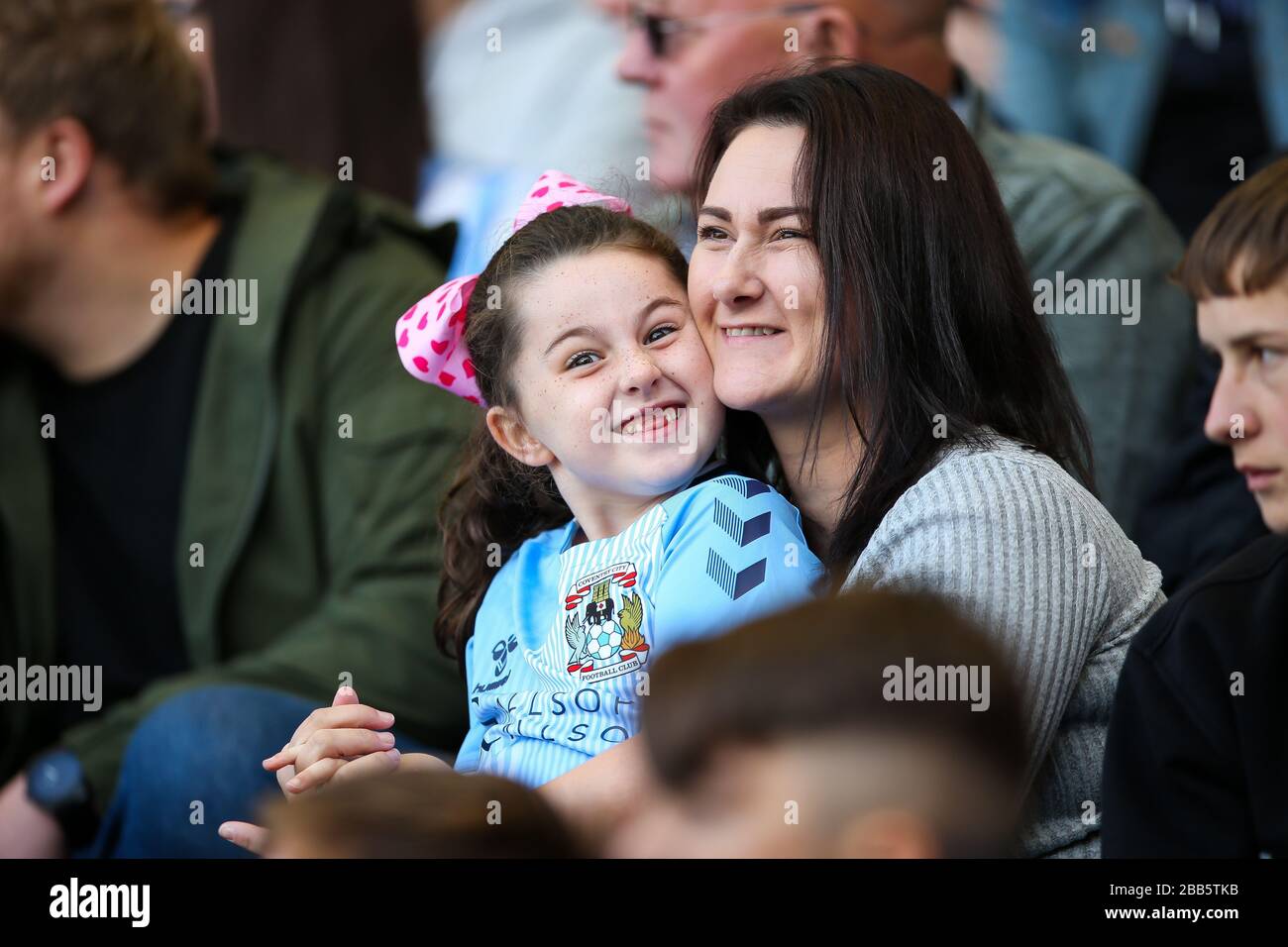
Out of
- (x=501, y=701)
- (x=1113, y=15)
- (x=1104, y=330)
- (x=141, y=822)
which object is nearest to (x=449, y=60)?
(x=1113, y=15)

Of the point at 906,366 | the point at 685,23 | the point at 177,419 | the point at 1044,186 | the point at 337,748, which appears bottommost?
the point at 337,748

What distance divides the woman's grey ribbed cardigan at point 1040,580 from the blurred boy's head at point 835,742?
44 centimetres

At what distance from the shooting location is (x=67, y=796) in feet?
8.08

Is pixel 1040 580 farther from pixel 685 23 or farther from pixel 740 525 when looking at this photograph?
pixel 685 23

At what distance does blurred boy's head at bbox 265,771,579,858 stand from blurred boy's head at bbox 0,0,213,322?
1.98 metres

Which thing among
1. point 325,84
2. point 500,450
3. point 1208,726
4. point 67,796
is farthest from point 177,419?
point 1208,726

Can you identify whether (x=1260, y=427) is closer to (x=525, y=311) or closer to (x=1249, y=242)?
(x=1249, y=242)

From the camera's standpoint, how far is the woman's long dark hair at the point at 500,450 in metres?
1.85

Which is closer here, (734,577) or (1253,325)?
(734,577)

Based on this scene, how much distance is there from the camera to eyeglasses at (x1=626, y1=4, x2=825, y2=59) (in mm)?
2635

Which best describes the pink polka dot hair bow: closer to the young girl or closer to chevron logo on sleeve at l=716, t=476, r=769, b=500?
the young girl

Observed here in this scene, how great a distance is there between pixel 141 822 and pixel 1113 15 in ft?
8.01

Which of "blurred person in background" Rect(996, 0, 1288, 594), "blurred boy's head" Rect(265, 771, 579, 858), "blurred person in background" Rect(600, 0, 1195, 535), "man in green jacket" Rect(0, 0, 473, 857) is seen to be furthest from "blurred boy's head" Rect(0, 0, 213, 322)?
"blurred boy's head" Rect(265, 771, 579, 858)

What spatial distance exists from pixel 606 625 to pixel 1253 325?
87 centimetres
